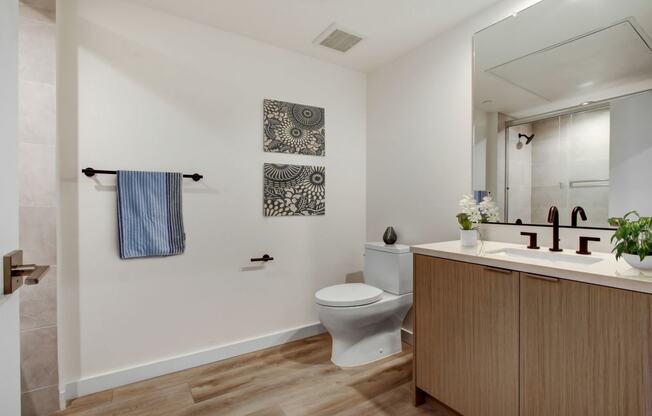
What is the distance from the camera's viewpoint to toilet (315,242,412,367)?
6.86 ft

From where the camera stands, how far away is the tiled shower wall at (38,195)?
1.61 metres

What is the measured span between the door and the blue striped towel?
1.14 metres

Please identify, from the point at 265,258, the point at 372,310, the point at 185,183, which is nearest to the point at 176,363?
the point at 265,258

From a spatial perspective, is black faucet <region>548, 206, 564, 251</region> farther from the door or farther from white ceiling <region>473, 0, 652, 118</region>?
the door

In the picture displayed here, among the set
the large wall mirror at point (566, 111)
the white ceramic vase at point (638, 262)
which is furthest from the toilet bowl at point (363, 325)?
the white ceramic vase at point (638, 262)

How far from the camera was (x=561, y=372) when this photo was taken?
1.16 m

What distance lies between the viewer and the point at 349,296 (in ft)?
7.04

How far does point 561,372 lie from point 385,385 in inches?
40.9

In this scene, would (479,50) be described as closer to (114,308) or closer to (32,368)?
(114,308)

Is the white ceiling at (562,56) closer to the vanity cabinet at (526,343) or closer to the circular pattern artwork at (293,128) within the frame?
the vanity cabinet at (526,343)

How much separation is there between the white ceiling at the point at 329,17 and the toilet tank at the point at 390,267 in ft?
5.19

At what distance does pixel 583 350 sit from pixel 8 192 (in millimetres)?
1830

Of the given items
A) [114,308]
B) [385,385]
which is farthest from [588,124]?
[114,308]

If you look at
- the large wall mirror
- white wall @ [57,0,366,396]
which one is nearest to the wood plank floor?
white wall @ [57,0,366,396]
